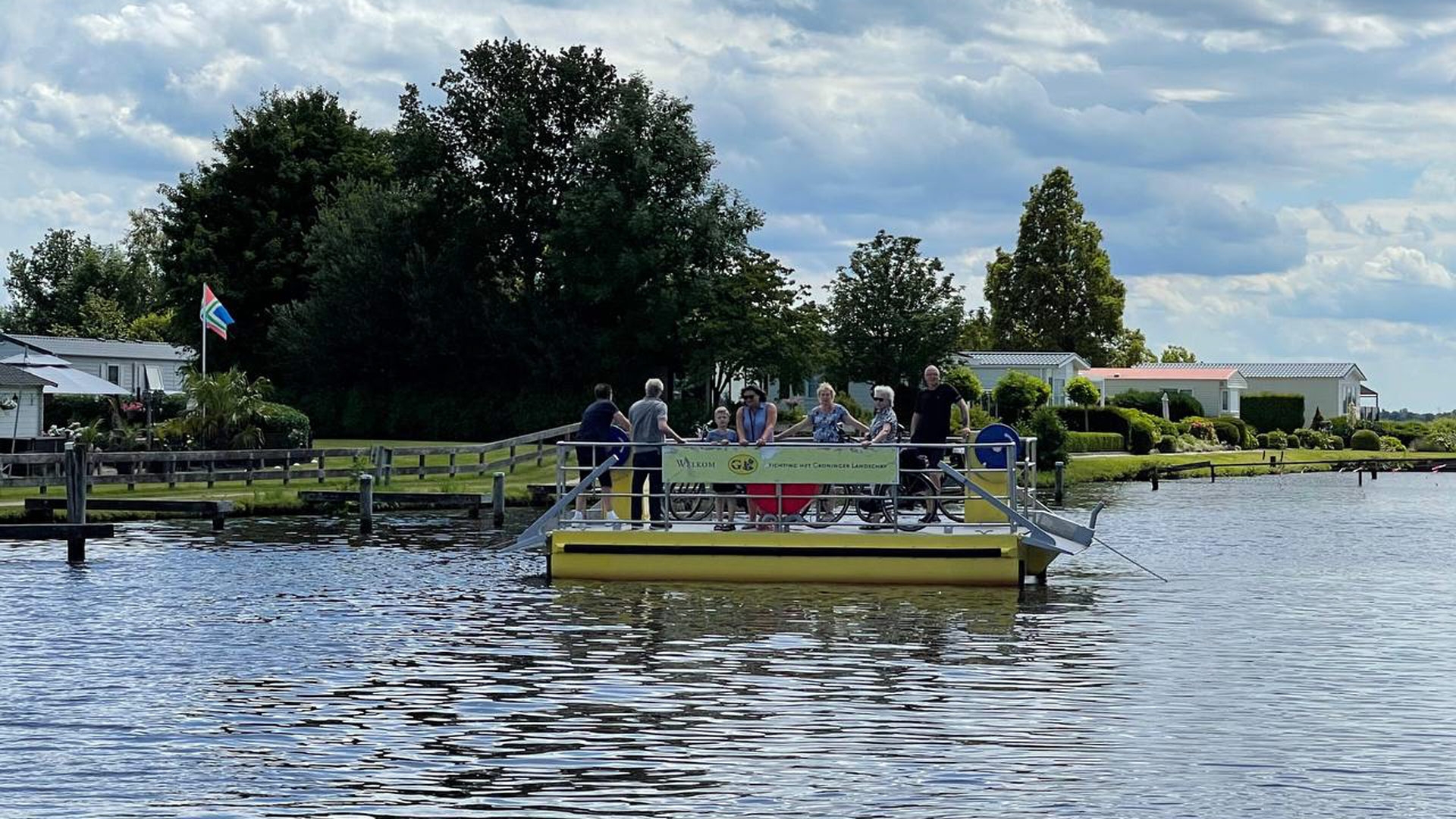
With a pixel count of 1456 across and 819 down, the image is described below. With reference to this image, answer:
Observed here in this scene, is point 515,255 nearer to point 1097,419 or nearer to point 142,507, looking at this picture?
point 1097,419

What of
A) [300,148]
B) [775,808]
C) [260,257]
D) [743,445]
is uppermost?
[300,148]

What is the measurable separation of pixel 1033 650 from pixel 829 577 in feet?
16.2

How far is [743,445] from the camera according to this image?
79.9 feet

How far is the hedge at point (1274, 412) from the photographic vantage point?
373 feet

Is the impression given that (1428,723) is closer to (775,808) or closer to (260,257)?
(775,808)

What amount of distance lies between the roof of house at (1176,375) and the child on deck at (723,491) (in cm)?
9064

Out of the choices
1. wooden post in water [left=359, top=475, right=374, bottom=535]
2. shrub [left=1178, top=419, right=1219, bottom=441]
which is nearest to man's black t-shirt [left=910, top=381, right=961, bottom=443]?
wooden post in water [left=359, top=475, right=374, bottom=535]

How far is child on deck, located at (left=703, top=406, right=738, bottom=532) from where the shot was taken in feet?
80.9

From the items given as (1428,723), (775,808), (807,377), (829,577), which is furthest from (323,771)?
(807,377)

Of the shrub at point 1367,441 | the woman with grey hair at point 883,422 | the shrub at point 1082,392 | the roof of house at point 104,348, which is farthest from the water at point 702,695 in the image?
the shrub at point 1367,441

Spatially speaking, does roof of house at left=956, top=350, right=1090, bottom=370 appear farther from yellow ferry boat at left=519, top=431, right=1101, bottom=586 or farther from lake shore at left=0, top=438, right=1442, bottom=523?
yellow ferry boat at left=519, top=431, right=1101, bottom=586

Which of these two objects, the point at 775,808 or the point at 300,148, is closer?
the point at 775,808

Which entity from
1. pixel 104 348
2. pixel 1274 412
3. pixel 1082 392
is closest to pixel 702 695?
pixel 1082 392

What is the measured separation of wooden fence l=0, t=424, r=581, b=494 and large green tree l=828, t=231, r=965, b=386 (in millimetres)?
38483
